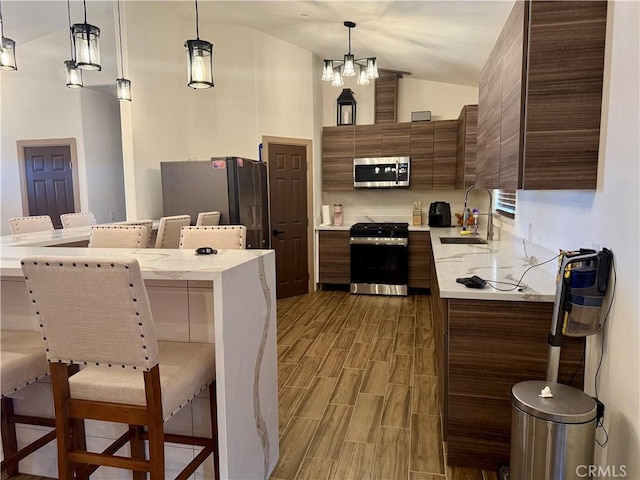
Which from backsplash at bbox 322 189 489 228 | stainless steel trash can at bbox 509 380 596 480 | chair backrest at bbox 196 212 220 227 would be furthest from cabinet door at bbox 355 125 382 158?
stainless steel trash can at bbox 509 380 596 480

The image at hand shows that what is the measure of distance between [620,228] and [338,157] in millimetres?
4327

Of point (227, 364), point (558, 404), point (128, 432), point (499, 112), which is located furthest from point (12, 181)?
point (558, 404)

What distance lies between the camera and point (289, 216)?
5273 millimetres

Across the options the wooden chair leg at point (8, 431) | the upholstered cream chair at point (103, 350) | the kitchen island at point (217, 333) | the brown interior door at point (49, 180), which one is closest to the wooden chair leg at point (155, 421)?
the upholstered cream chair at point (103, 350)

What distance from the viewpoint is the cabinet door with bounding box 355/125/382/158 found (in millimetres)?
5445

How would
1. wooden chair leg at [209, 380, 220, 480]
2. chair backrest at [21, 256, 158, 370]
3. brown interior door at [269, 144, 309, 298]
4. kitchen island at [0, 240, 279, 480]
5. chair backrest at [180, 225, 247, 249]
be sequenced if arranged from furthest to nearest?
brown interior door at [269, 144, 309, 298]
chair backrest at [180, 225, 247, 249]
wooden chair leg at [209, 380, 220, 480]
kitchen island at [0, 240, 279, 480]
chair backrest at [21, 256, 158, 370]

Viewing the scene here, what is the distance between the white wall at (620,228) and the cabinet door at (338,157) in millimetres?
3930

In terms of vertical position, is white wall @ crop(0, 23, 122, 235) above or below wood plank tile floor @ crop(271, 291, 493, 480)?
above

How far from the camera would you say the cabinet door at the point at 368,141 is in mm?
5445

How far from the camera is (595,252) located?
1.65 meters

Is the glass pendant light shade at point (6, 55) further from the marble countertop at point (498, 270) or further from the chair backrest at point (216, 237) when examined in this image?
the marble countertop at point (498, 270)

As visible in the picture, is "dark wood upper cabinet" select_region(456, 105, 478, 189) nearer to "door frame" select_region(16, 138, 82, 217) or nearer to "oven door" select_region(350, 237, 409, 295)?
"oven door" select_region(350, 237, 409, 295)

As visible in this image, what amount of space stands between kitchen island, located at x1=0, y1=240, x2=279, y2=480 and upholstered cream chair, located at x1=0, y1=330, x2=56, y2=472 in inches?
3.0

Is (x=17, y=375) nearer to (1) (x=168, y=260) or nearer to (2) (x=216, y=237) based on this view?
(1) (x=168, y=260)
